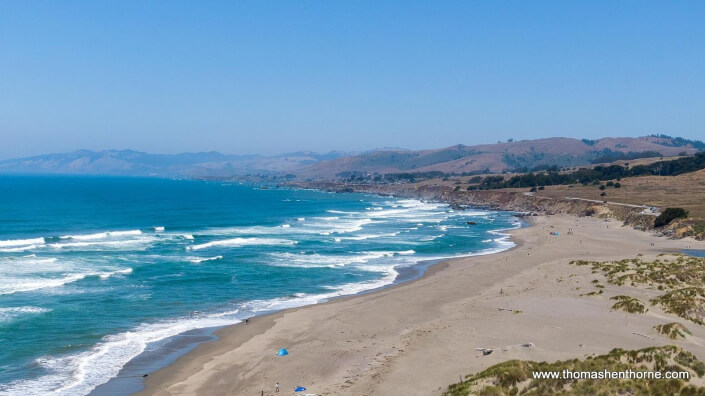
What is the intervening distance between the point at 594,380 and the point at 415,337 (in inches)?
478

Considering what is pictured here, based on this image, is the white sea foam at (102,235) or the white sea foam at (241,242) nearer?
the white sea foam at (241,242)

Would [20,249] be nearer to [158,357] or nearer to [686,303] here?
[158,357]

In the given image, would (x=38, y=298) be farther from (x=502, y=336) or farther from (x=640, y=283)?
(x=640, y=283)

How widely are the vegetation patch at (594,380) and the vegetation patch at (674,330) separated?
218 inches

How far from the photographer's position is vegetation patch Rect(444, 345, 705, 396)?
1498cm

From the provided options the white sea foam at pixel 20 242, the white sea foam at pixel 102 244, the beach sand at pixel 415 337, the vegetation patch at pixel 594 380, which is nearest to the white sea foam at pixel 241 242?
the white sea foam at pixel 102 244

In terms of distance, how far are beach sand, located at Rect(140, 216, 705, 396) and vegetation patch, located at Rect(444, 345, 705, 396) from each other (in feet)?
6.74

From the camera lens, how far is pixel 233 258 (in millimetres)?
53844

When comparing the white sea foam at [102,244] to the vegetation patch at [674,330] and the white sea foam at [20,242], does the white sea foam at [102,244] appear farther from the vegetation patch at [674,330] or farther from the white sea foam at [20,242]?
the vegetation patch at [674,330]

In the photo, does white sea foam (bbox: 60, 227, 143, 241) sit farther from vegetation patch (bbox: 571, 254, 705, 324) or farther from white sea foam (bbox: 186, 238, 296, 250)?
vegetation patch (bbox: 571, 254, 705, 324)

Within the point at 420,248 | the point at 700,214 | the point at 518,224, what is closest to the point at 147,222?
the point at 420,248

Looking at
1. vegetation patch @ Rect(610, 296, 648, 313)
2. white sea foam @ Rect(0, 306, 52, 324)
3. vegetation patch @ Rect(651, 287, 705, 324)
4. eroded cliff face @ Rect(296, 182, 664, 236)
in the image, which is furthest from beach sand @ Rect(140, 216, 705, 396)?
eroded cliff face @ Rect(296, 182, 664, 236)

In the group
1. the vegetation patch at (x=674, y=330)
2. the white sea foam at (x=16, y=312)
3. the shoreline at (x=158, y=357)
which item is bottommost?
the shoreline at (x=158, y=357)

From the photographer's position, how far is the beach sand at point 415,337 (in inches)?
848
